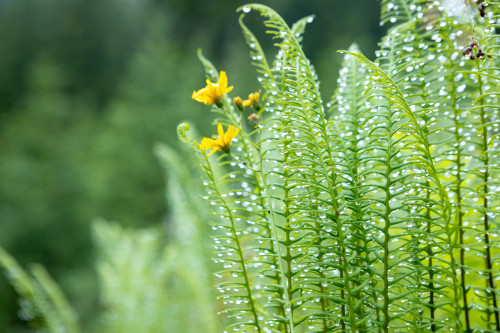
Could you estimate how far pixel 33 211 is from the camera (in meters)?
9.21

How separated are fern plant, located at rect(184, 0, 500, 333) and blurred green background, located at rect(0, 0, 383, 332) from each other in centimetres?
602

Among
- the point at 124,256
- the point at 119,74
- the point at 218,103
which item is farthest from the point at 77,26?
the point at 218,103

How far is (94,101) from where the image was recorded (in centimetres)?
1344

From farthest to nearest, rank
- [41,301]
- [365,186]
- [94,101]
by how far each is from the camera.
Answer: [94,101]
[41,301]
[365,186]

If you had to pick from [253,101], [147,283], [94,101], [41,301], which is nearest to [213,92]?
[253,101]

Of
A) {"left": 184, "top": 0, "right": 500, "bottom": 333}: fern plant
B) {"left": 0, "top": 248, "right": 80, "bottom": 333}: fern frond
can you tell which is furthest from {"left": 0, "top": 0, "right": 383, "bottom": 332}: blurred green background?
{"left": 184, "top": 0, "right": 500, "bottom": 333}: fern plant

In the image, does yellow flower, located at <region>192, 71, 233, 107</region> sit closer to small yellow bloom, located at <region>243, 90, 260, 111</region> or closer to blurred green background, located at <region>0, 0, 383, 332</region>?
small yellow bloom, located at <region>243, 90, 260, 111</region>

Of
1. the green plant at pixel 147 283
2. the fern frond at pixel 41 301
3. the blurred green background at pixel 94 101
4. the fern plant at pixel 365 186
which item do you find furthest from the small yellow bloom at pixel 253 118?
the blurred green background at pixel 94 101

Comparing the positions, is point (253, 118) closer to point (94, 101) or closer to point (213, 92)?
point (213, 92)

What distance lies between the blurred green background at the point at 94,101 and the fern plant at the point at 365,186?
6015 millimetres

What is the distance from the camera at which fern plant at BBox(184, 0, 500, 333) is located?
48 centimetres

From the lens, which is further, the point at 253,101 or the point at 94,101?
the point at 94,101

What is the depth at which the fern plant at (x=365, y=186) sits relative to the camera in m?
0.48

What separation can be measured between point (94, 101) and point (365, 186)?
1414 cm
